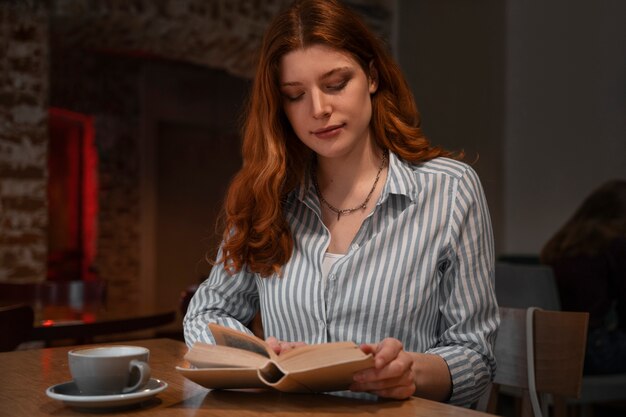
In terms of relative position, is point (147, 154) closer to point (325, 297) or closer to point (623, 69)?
point (623, 69)

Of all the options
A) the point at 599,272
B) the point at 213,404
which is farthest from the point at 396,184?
the point at 599,272

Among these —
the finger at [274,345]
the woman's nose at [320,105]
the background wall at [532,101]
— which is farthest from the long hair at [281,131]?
the background wall at [532,101]

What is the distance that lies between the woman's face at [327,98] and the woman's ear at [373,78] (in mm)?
84

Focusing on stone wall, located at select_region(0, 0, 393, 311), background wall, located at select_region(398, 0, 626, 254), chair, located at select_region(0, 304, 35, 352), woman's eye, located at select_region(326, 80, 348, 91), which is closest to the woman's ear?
woman's eye, located at select_region(326, 80, 348, 91)

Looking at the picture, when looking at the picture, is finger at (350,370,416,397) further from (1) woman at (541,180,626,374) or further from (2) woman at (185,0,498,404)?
(1) woman at (541,180,626,374)

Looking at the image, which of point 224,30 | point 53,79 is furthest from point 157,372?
point 53,79

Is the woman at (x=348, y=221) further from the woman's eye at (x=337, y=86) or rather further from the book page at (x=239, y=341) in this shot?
the book page at (x=239, y=341)

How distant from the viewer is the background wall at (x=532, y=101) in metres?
6.24

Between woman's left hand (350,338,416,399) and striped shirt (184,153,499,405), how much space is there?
1.03 feet

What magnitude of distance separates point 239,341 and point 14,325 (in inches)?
63.5

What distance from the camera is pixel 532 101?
6.64m

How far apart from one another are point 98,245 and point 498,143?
175 inches

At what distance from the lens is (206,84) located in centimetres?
1005

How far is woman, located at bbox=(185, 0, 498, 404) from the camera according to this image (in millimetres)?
1780
